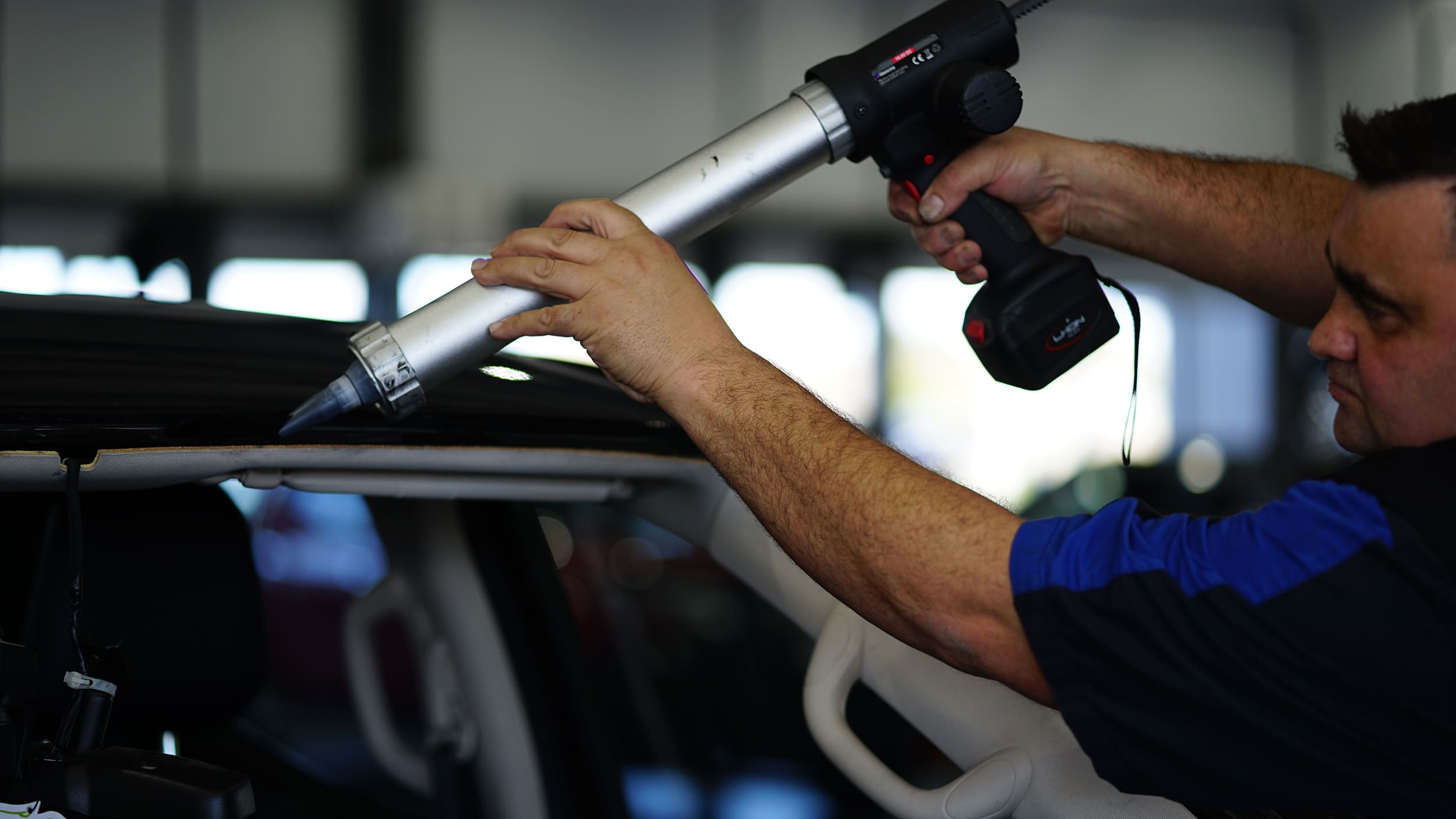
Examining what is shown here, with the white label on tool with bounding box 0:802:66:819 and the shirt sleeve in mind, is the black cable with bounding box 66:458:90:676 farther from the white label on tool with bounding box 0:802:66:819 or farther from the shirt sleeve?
the shirt sleeve

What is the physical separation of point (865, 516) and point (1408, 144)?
0.47 meters

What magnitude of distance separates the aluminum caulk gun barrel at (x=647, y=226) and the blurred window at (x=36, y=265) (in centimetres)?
711

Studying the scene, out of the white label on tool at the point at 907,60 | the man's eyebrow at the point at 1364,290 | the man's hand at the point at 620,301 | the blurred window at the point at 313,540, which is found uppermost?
the white label on tool at the point at 907,60

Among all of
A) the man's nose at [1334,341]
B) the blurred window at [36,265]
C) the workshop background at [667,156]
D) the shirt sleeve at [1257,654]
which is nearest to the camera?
the shirt sleeve at [1257,654]

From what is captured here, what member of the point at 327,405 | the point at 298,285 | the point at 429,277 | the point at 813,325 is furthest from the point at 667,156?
the point at 327,405

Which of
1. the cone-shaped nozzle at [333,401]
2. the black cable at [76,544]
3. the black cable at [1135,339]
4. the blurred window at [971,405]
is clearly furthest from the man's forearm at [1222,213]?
the blurred window at [971,405]

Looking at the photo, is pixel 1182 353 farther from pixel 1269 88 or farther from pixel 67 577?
pixel 67 577

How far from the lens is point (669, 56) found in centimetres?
830

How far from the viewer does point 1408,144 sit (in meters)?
0.86

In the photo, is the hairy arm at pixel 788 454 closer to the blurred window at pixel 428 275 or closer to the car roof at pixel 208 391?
the car roof at pixel 208 391

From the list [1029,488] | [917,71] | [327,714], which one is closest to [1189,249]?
[917,71]

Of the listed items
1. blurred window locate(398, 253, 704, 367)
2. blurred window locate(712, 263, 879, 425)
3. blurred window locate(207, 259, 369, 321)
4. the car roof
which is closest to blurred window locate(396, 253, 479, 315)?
blurred window locate(398, 253, 704, 367)

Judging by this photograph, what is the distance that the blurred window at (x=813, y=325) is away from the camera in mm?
8273

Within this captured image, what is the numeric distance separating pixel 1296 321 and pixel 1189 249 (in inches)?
7.1
